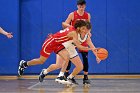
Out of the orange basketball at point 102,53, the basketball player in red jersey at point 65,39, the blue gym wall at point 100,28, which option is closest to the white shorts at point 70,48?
the basketball player in red jersey at point 65,39

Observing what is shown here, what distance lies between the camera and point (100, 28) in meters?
11.2

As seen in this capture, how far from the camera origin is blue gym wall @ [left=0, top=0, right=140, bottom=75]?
11.1 m

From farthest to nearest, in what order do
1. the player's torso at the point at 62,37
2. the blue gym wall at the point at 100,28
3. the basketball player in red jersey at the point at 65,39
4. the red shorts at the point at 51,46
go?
the blue gym wall at the point at 100,28 < the red shorts at the point at 51,46 < the player's torso at the point at 62,37 < the basketball player in red jersey at the point at 65,39

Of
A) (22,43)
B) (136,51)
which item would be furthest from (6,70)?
(136,51)

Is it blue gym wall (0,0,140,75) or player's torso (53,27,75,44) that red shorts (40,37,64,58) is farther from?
blue gym wall (0,0,140,75)

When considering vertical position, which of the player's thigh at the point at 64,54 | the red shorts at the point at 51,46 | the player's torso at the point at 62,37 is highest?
the player's torso at the point at 62,37

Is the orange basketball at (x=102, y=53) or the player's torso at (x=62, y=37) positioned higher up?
the player's torso at (x=62, y=37)

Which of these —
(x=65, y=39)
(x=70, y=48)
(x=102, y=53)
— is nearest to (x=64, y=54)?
(x=70, y=48)

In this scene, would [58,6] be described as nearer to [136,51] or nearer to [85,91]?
[136,51]

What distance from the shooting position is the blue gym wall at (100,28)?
36.4 ft

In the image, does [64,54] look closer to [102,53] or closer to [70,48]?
[70,48]

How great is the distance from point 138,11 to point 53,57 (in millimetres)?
2684

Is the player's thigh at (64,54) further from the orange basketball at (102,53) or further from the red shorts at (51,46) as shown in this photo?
the orange basketball at (102,53)

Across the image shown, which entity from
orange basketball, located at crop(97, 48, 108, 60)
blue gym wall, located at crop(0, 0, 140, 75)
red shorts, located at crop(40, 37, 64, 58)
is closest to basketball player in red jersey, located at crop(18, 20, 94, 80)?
red shorts, located at crop(40, 37, 64, 58)
